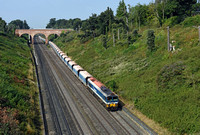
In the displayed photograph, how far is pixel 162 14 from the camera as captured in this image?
68.6 meters

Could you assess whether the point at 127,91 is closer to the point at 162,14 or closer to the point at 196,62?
the point at 196,62

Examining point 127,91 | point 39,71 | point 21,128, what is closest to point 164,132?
point 127,91

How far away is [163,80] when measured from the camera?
29.6 m

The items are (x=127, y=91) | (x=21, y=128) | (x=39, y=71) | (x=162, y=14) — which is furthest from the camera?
(x=162, y=14)

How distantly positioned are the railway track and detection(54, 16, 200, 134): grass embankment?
4166 mm

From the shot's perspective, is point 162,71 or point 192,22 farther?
point 192,22

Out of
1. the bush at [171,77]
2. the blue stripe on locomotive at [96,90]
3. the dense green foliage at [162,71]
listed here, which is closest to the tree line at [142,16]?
the dense green foliage at [162,71]

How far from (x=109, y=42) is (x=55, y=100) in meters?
42.2

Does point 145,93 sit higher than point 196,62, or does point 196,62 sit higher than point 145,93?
point 196,62

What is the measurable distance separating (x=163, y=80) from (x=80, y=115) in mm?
13910

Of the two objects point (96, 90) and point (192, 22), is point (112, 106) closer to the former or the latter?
point (96, 90)

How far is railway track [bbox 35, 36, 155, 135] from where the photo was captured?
24.3 meters

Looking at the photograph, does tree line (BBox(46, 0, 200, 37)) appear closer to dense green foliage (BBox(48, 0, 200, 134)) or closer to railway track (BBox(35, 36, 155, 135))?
dense green foliage (BBox(48, 0, 200, 134))

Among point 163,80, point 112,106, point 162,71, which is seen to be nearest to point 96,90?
point 112,106
